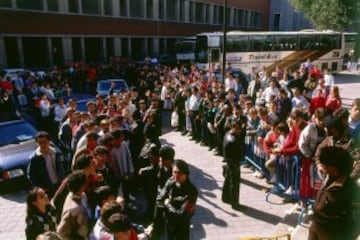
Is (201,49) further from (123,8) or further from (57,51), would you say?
(123,8)

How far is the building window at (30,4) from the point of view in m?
27.2

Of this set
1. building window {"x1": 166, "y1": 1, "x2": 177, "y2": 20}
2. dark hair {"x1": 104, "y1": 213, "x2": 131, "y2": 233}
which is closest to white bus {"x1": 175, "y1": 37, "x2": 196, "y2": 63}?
building window {"x1": 166, "y1": 1, "x2": 177, "y2": 20}

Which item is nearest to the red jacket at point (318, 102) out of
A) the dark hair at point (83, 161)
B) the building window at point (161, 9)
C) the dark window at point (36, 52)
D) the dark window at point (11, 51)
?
the dark hair at point (83, 161)

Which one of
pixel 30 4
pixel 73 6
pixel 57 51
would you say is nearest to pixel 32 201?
pixel 30 4

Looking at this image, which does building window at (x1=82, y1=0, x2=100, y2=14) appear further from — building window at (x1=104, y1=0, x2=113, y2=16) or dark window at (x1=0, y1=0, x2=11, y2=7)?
dark window at (x1=0, y1=0, x2=11, y2=7)

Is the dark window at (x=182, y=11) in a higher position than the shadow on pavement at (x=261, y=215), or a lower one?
higher

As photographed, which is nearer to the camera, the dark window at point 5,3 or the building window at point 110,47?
the dark window at point 5,3

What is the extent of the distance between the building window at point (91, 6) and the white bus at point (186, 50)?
9.57m

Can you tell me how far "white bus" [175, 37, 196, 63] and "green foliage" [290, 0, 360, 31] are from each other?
12179 millimetres

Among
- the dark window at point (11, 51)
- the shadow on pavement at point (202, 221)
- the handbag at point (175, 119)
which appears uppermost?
the dark window at point (11, 51)

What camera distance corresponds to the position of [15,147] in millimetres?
8617

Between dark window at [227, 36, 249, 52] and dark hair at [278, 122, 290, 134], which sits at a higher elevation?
dark window at [227, 36, 249, 52]

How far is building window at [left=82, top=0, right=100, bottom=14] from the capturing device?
3241 cm

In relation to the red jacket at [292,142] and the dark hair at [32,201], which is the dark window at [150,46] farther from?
the dark hair at [32,201]
